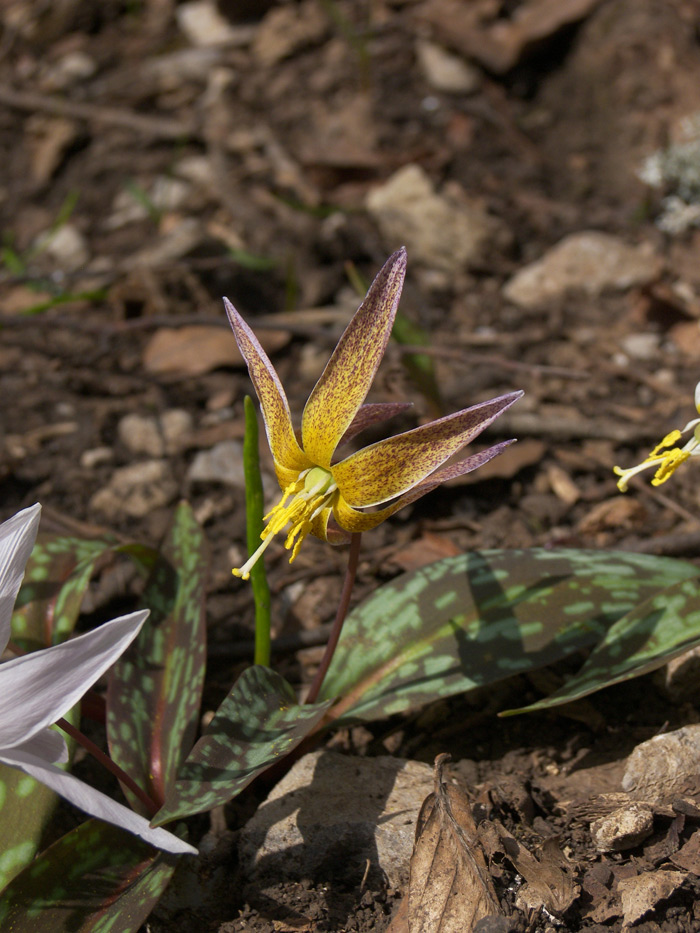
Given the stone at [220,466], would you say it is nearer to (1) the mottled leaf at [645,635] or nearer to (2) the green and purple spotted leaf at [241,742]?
(2) the green and purple spotted leaf at [241,742]

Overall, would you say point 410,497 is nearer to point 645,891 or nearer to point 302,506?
point 302,506

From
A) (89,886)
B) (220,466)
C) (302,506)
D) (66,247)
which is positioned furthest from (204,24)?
(89,886)

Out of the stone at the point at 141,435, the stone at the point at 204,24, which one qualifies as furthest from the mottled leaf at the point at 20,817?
the stone at the point at 204,24

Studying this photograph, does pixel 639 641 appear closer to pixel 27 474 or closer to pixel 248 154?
pixel 27 474

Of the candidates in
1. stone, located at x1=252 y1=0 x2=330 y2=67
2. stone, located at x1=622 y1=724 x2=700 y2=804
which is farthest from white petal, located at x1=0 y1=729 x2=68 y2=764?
stone, located at x1=252 y1=0 x2=330 y2=67

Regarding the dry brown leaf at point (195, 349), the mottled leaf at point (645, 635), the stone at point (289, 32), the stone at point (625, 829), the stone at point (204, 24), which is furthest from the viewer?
the stone at point (204, 24)

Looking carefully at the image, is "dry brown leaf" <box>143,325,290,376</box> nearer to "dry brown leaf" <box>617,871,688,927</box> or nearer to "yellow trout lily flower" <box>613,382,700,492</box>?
"yellow trout lily flower" <box>613,382,700,492</box>
